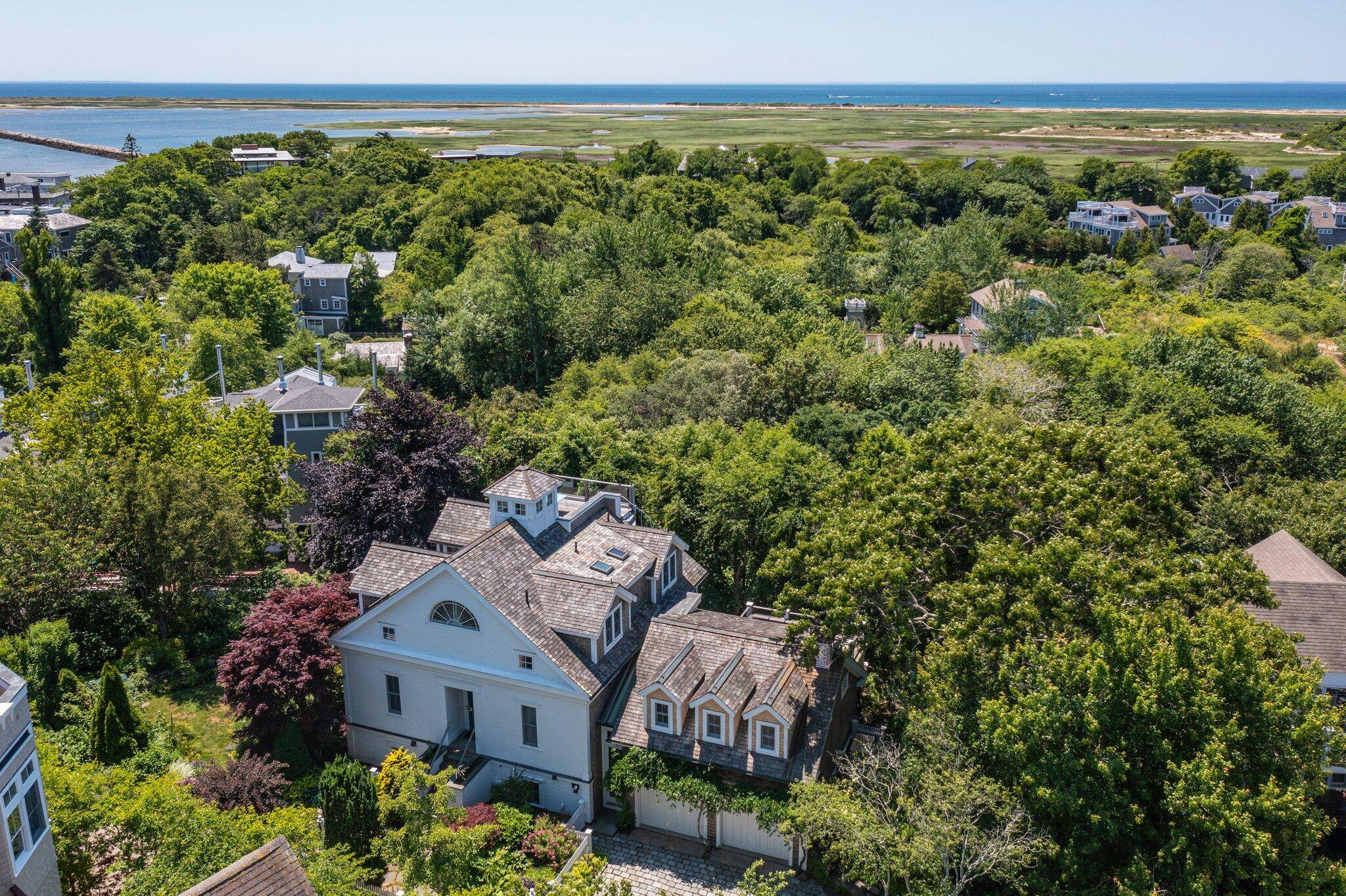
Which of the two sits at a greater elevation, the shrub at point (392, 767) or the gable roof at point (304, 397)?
the gable roof at point (304, 397)

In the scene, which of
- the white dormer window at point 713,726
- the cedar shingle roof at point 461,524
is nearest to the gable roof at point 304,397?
the cedar shingle roof at point 461,524

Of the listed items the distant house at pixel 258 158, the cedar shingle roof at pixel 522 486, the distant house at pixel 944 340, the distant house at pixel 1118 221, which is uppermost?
the distant house at pixel 258 158

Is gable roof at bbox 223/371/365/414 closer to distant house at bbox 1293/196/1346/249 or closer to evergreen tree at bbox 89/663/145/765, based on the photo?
evergreen tree at bbox 89/663/145/765

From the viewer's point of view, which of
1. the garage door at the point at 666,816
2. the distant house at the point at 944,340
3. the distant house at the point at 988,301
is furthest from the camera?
the distant house at the point at 988,301

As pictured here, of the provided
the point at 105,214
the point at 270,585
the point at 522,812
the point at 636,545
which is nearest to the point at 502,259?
the point at 270,585

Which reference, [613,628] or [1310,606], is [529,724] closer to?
[613,628]

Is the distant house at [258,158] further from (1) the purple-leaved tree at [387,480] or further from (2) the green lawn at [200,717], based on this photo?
(2) the green lawn at [200,717]
